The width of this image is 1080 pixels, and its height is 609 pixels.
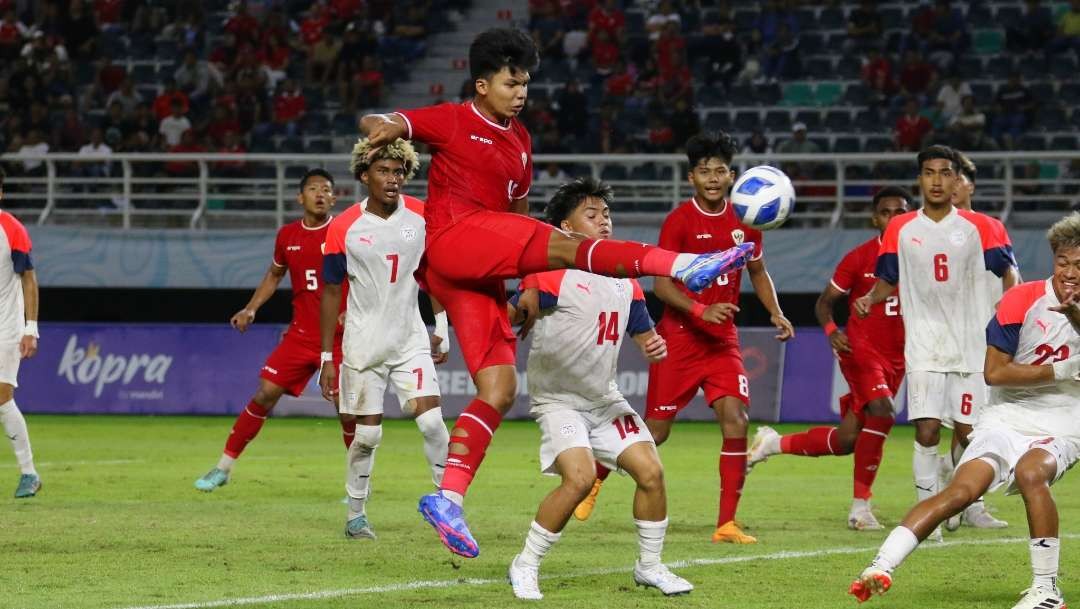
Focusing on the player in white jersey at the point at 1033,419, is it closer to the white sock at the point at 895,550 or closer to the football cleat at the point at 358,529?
the white sock at the point at 895,550

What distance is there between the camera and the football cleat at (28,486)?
11.9 meters

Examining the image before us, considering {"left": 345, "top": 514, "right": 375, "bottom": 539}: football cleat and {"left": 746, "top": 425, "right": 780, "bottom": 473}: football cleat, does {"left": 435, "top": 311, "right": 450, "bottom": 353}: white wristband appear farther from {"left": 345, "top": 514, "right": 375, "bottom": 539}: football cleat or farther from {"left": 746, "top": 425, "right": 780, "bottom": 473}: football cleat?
{"left": 746, "top": 425, "right": 780, "bottom": 473}: football cleat

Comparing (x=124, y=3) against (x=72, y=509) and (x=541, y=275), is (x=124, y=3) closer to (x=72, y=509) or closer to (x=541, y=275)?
(x=72, y=509)

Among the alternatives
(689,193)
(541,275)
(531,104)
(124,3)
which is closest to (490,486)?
(541,275)

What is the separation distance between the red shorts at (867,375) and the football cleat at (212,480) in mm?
4628

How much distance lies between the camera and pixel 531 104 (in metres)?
25.2

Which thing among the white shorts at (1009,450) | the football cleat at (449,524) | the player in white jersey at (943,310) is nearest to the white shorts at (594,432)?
the football cleat at (449,524)

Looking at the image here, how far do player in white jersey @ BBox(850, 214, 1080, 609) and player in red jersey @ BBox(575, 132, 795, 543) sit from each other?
2.56 metres

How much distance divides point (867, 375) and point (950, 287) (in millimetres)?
1170

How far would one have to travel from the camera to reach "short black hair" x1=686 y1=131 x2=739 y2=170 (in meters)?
9.98

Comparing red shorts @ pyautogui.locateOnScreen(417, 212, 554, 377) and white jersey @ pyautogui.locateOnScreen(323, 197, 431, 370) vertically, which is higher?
red shorts @ pyautogui.locateOnScreen(417, 212, 554, 377)

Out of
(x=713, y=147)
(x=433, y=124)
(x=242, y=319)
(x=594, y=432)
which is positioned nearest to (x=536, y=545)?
(x=594, y=432)

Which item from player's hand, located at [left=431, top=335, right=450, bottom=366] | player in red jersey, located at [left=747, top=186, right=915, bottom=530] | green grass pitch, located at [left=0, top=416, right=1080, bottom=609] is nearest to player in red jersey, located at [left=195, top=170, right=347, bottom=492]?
green grass pitch, located at [left=0, top=416, right=1080, bottom=609]

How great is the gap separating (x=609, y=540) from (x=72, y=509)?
12.5 ft
